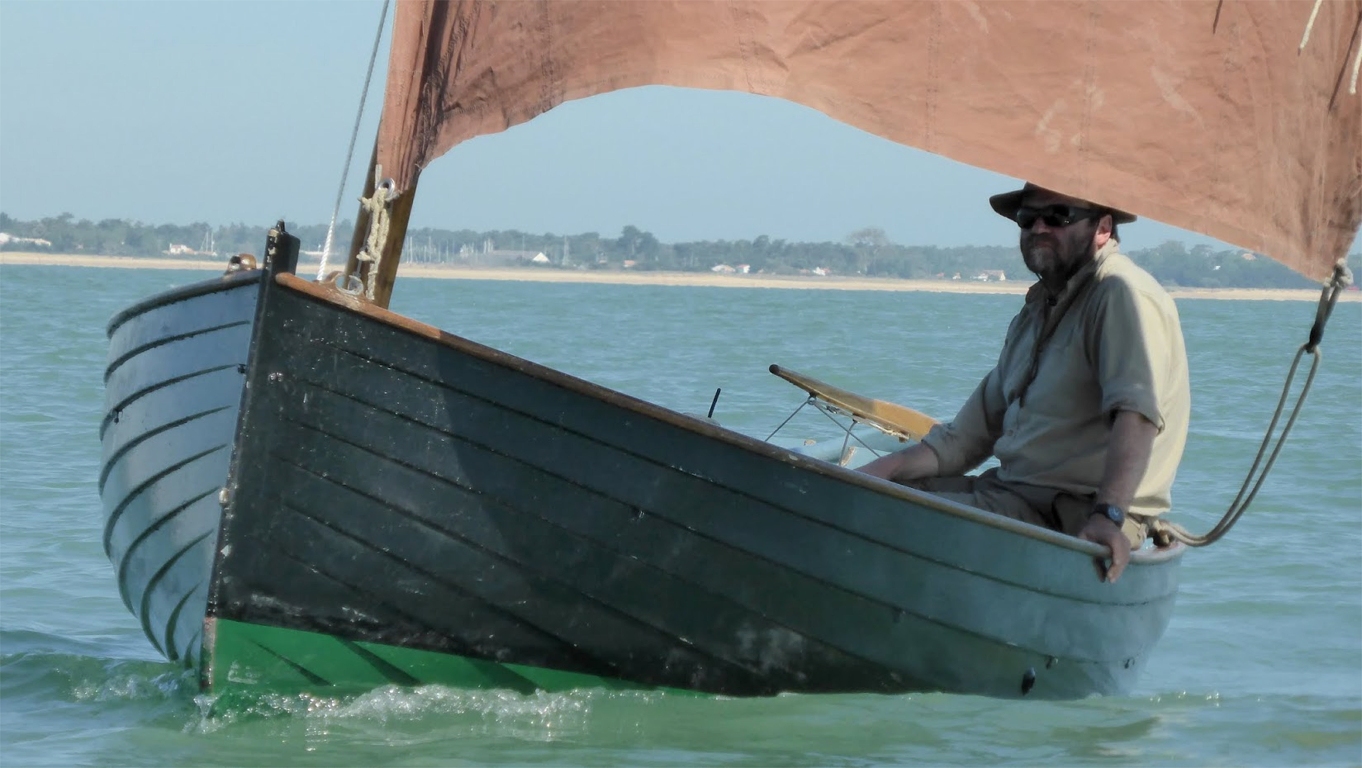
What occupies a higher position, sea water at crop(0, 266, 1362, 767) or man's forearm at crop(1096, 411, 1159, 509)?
man's forearm at crop(1096, 411, 1159, 509)

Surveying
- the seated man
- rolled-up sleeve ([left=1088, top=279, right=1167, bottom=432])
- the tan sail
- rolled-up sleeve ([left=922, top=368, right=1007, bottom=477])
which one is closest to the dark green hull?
the seated man

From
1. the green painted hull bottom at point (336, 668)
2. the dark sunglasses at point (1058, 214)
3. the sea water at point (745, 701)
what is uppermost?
the dark sunglasses at point (1058, 214)

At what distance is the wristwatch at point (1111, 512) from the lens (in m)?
4.43

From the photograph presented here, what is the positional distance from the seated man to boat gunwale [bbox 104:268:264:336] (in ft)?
6.90

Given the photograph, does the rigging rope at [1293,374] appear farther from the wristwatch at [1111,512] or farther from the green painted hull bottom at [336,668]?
the green painted hull bottom at [336,668]

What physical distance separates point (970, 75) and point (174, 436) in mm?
2323

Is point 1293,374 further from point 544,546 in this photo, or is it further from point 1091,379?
point 544,546

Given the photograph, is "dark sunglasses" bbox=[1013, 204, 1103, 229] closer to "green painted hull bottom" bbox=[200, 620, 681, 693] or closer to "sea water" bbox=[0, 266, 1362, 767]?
"sea water" bbox=[0, 266, 1362, 767]

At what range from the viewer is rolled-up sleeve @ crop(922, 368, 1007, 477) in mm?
5152

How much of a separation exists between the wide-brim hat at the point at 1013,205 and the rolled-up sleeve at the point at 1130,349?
1.08 ft

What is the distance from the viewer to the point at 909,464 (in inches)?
209

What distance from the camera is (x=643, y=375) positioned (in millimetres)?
18844

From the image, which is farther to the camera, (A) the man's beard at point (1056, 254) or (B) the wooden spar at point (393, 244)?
(A) the man's beard at point (1056, 254)

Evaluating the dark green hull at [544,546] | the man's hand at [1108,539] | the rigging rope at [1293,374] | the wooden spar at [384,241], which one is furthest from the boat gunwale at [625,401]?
the rigging rope at [1293,374]
